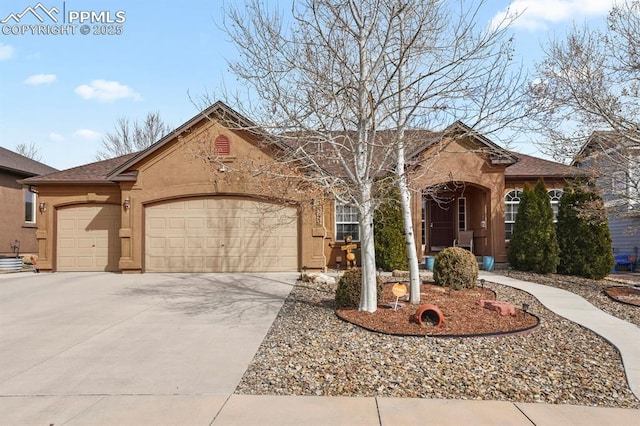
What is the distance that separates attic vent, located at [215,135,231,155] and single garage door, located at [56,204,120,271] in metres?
4.55

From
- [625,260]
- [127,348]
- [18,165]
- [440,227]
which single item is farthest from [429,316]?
[18,165]

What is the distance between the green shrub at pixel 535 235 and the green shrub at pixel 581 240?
1.31 ft

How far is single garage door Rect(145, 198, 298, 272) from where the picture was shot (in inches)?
591

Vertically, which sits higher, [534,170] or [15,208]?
[534,170]

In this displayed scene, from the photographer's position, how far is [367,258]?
825cm

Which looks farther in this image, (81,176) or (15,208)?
(15,208)

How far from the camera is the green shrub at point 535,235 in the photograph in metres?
14.3

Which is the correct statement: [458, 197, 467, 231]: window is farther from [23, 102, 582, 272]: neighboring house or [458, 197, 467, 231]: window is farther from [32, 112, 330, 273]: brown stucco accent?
[32, 112, 330, 273]: brown stucco accent

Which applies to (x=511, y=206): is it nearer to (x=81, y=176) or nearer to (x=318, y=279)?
(x=318, y=279)

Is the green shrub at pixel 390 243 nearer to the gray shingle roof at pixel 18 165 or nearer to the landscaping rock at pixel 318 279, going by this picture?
the landscaping rock at pixel 318 279

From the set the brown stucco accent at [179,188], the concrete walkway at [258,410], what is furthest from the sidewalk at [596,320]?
the brown stucco accent at [179,188]

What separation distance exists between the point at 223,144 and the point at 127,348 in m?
9.00

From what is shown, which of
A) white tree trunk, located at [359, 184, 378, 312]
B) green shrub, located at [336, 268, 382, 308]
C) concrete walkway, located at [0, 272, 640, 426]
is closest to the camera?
concrete walkway, located at [0, 272, 640, 426]

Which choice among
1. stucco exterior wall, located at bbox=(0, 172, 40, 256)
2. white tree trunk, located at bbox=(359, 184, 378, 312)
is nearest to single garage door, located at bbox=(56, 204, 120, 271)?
stucco exterior wall, located at bbox=(0, 172, 40, 256)
